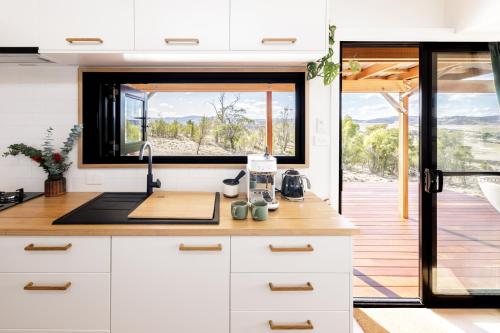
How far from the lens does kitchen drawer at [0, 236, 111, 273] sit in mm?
1529

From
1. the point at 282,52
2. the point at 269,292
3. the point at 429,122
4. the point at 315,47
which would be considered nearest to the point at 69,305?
the point at 269,292

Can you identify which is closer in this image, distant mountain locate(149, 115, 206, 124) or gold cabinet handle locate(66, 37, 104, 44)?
gold cabinet handle locate(66, 37, 104, 44)

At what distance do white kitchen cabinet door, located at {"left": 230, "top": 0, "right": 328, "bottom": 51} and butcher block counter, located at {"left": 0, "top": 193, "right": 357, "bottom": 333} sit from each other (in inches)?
40.8

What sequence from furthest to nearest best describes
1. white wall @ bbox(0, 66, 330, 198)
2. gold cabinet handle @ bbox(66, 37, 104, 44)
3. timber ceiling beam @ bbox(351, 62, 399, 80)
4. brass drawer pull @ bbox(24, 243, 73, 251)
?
timber ceiling beam @ bbox(351, 62, 399, 80) < white wall @ bbox(0, 66, 330, 198) < gold cabinet handle @ bbox(66, 37, 104, 44) < brass drawer pull @ bbox(24, 243, 73, 251)

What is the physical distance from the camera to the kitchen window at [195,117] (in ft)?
7.63

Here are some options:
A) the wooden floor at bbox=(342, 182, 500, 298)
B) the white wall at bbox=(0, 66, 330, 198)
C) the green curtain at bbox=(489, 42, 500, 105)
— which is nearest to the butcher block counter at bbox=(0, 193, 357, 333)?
the white wall at bbox=(0, 66, 330, 198)

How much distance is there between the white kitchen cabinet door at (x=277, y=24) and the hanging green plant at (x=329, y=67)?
291 mm

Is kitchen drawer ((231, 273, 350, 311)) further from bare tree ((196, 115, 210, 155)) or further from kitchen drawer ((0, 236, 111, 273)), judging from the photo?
bare tree ((196, 115, 210, 155))

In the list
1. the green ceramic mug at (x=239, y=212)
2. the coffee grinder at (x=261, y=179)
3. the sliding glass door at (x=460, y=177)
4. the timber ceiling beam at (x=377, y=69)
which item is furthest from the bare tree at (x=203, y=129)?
the timber ceiling beam at (x=377, y=69)

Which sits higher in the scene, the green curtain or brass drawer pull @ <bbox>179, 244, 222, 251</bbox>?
the green curtain

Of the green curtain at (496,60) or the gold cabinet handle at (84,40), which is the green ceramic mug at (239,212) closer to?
the gold cabinet handle at (84,40)

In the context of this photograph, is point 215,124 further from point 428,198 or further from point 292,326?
point 428,198

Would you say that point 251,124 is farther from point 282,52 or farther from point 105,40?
point 105,40

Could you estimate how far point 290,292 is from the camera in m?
1.55
